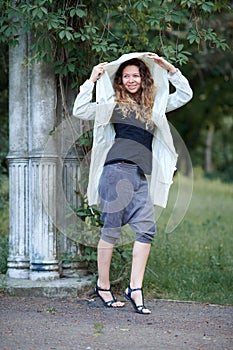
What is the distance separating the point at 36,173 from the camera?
256 inches

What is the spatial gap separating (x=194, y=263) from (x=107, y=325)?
3.03m

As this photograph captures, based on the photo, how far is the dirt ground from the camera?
15.6ft

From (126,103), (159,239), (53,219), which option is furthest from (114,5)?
(159,239)

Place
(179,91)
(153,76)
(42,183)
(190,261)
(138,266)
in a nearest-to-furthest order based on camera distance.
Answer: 1. (138,266)
2. (179,91)
3. (153,76)
4. (42,183)
5. (190,261)

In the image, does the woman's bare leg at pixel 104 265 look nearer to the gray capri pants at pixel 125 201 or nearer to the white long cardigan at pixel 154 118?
the gray capri pants at pixel 125 201

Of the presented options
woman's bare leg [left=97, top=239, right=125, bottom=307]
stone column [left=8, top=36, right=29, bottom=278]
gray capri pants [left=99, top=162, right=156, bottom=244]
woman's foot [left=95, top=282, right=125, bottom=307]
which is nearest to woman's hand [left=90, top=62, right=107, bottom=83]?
gray capri pants [left=99, top=162, right=156, bottom=244]

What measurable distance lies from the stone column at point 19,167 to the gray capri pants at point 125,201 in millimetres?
1023

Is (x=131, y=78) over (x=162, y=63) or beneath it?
beneath

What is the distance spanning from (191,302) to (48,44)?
2434 millimetres

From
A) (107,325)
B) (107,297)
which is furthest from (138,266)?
(107,325)

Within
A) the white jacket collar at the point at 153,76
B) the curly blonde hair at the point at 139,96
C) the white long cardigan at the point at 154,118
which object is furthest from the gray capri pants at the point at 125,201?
the white jacket collar at the point at 153,76

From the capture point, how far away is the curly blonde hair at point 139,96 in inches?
230

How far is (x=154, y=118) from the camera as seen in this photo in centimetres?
589

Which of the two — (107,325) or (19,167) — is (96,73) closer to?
(19,167)
